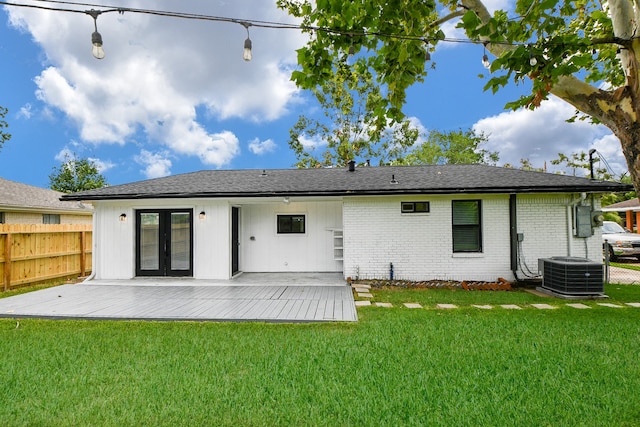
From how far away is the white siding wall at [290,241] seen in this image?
1039 cm

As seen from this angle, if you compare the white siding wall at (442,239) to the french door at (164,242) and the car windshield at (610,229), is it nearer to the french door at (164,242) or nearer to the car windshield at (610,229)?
the french door at (164,242)

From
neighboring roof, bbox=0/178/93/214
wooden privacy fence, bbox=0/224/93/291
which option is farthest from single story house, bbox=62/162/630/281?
neighboring roof, bbox=0/178/93/214

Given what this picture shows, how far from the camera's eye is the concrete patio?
5574 millimetres

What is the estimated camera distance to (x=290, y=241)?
1046 centimetres

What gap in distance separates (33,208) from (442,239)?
1543 cm

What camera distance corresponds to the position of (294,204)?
10422mm

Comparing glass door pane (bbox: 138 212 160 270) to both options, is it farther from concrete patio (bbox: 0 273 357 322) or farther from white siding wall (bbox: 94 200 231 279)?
concrete patio (bbox: 0 273 357 322)

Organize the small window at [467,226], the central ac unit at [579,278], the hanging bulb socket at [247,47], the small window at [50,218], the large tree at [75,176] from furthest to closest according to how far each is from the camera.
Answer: the large tree at [75,176] → the small window at [50,218] → the small window at [467,226] → the central ac unit at [579,278] → the hanging bulb socket at [247,47]

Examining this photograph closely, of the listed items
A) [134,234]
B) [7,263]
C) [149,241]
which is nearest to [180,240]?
[149,241]

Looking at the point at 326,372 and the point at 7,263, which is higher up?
the point at 7,263

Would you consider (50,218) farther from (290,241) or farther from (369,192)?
(369,192)

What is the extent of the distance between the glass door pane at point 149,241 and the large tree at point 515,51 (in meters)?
6.88

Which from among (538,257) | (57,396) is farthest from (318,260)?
(57,396)

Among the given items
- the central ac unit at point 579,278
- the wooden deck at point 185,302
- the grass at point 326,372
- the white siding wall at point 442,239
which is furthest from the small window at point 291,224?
the central ac unit at point 579,278
